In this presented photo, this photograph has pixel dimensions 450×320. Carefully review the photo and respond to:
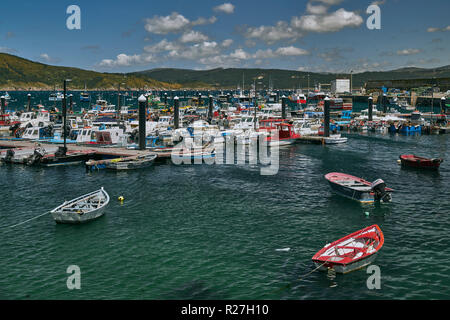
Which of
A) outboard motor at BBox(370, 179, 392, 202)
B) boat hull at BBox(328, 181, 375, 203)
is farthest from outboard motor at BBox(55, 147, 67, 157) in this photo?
outboard motor at BBox(370, 179, 392, 202)

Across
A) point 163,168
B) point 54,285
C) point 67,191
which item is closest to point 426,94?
point 163,168

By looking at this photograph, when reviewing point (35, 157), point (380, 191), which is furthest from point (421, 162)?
point (35, 157)

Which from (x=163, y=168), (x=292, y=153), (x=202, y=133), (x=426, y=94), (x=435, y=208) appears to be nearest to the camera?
(x=435, y=208)

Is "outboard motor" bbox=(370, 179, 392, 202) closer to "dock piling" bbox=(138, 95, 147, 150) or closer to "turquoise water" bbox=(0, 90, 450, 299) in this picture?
"turquoise water" bbox=(0, 90, 450, 299)

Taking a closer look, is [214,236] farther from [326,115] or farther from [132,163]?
[326,115]

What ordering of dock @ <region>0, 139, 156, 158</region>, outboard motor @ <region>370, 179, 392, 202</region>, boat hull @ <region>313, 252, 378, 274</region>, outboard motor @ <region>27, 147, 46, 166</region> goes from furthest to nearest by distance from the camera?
dock @ <region>0, 139, 156, 158</region> → outboard motor @ <region>27, 147, 46, 166</region> → outboard motor @ <region>370, 179, 392, 202</region> → boat hull @ <region>313, 252, 378, 274</region>

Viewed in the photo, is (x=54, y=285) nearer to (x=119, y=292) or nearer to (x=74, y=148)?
(x=119, y=292)
